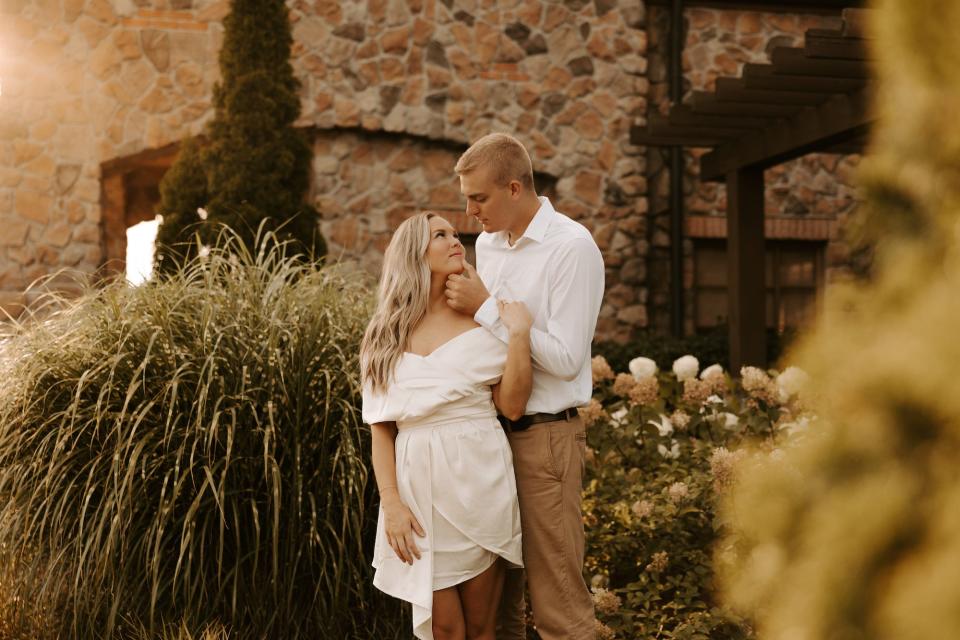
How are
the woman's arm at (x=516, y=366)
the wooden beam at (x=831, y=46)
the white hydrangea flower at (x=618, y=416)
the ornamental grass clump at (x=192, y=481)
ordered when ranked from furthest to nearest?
the wooden beam at (x=831, y=46) → the white hydrangea flower at (x=618, y=416) → the ornamental grass clump at (x=192, y=481) → the woman's arm at (x=516, y=366)

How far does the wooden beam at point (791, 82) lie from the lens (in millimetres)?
6773

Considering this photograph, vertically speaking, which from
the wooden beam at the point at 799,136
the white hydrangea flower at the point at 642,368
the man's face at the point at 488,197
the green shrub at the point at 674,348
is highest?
the wooden beam at the point at 799,136

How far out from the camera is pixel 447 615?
2.80 m

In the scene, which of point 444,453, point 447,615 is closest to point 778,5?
point 444,453

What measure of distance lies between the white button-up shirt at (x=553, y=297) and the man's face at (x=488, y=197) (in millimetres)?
85

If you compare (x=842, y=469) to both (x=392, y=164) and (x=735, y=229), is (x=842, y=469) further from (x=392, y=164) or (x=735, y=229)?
(x=392, y=164)

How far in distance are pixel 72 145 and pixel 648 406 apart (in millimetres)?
7475

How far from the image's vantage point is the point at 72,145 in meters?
9.73

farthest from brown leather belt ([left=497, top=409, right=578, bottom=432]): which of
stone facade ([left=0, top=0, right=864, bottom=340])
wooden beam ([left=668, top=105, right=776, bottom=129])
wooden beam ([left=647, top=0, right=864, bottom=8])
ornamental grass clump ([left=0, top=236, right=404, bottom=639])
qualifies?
wooden beam ([left=647, top=0, right=864, bottom=8])

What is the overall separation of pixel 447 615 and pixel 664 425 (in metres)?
1.94

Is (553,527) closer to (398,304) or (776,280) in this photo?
(398,304)

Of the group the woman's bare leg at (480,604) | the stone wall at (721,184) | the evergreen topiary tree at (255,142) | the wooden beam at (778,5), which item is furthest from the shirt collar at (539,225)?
the wooden beam at (778,5)

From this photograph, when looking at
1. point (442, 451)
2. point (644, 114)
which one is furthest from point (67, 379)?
point (644, 114)

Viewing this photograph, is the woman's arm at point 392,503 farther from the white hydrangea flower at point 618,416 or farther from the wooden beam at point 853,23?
the wooden beam at point 853,23
